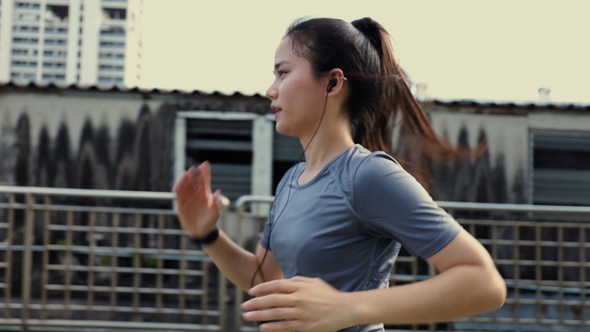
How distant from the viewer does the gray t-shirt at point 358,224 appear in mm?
1659

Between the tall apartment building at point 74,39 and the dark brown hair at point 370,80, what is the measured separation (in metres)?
148

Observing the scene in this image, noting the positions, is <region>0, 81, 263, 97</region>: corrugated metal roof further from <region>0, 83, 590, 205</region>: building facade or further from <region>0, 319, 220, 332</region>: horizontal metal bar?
<region>0, 319, 220, 332</region>: horizontal metal bar

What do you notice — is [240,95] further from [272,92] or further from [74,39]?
[74,39]

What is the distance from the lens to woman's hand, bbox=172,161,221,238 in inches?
81.7

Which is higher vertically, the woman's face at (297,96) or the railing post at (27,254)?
the woman's face at (297,96)

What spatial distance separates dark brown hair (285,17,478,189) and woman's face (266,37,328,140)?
0.02m

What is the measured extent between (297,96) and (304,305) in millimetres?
574

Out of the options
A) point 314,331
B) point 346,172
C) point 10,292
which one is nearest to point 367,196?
point 346,172

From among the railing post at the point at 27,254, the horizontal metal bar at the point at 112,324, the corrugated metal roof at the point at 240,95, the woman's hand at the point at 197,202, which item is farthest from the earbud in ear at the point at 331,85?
the corrugated metal roof at the point at 240,95

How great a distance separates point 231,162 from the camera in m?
9.96

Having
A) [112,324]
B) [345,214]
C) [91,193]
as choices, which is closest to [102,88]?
[91,193]

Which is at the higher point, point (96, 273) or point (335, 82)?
point (335, 82)

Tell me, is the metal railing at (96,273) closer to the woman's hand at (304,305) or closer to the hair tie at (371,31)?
the hair tie at (371,31)

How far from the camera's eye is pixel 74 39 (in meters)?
150
